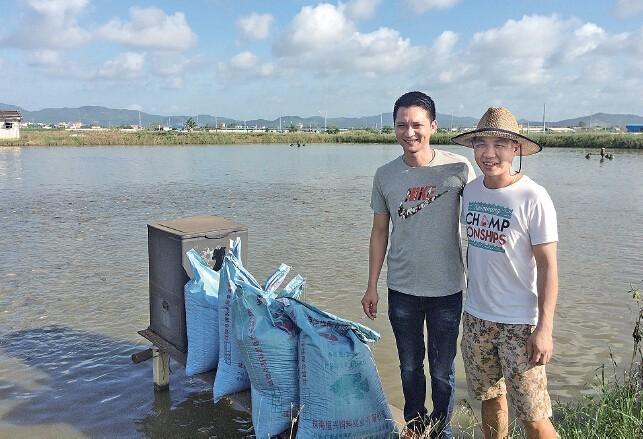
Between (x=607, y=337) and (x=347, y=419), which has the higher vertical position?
(x=347, y=419)

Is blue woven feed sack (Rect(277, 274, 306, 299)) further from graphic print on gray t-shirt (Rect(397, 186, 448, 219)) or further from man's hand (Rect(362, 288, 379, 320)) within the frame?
graphic print on gray t-shirt (Rect(397, 186, 448, 219))

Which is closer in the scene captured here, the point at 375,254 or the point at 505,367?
the point at 505,367

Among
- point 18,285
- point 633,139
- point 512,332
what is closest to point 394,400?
point 512,332

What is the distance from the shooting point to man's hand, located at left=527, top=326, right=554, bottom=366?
2381mm

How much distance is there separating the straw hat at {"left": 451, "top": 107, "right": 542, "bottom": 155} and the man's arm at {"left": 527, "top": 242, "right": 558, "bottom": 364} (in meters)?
0.52

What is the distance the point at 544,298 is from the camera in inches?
94.5

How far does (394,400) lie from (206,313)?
64.9 inches

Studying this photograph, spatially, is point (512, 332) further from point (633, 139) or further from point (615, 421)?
point (633, 139)

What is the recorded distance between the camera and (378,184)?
2955 millimetres

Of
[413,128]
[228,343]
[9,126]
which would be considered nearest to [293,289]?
[228,343]

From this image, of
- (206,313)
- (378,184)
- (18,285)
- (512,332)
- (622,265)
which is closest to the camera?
(512,332)

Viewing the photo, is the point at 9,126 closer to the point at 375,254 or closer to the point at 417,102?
the point at 375,254

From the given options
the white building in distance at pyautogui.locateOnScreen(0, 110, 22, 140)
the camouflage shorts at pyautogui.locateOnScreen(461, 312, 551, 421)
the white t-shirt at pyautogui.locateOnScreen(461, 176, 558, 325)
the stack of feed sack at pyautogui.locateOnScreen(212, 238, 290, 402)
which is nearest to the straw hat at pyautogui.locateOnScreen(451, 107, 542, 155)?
the white t-shirt at pyautogui.locateOnScreen(461, 176, 558, 325)

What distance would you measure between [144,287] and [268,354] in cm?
450
